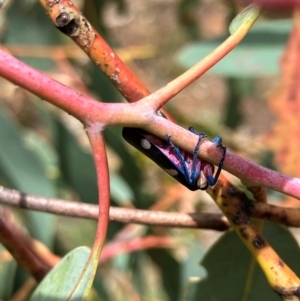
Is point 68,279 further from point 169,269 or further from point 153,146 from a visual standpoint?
point 169,269

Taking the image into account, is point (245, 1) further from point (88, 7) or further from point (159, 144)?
point (88, 7)

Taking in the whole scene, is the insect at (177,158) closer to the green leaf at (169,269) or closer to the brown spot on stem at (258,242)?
the brown spot on stem at (258,242)

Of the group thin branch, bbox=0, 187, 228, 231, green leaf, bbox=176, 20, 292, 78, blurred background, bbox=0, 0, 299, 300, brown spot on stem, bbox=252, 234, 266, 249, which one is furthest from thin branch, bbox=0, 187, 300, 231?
green leaf, bbox=176, 20, 292, 78

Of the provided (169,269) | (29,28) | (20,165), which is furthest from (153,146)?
(29,28)

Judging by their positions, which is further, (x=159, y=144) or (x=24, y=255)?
(x=24, y=255)

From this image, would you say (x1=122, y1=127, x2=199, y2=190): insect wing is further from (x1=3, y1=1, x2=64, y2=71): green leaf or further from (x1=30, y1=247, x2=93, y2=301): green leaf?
(x1=3, y1=1, x2=64, y2=71): green leaf

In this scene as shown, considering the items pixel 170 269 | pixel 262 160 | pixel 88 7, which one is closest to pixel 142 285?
pixel 170 269

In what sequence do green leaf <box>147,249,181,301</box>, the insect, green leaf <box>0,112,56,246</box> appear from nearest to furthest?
the insect → green leaf <box>0,112,56,246</box> → green leaf <box>147,249,181,301</box>
